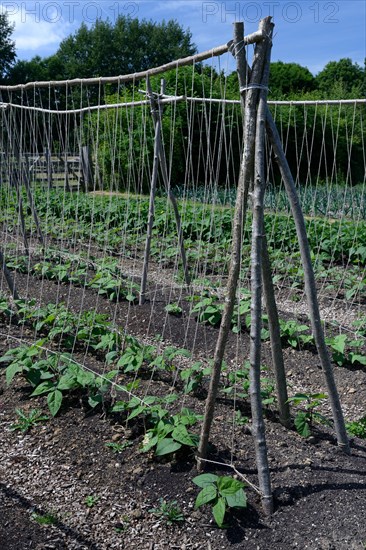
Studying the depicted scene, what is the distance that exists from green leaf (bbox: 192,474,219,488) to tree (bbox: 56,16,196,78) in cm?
4494

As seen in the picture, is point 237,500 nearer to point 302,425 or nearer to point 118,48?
point 302,425

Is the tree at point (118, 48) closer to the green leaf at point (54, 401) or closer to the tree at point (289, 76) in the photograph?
the tree at point (289, 76)

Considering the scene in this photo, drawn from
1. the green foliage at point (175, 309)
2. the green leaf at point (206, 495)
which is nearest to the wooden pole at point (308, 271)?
the green leaf at point (206, 495)

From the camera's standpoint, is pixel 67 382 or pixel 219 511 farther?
pixel 67 382

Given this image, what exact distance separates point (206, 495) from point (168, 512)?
0.75ft

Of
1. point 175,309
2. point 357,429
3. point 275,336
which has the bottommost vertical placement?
point 357,429

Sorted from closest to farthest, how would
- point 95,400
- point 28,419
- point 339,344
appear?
point 95,400 → point 28,419 → point 339,344

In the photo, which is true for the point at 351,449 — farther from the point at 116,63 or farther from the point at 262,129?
the point at 116,63

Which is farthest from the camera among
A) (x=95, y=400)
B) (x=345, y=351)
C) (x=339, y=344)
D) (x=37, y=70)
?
(x=37, y=70)

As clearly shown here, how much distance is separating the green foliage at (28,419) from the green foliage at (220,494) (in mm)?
1262

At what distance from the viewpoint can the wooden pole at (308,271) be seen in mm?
2871

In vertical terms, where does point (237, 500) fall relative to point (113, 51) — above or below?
below

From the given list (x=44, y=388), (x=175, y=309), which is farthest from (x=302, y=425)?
(x=175, y=309)

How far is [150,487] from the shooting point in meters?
2.96
